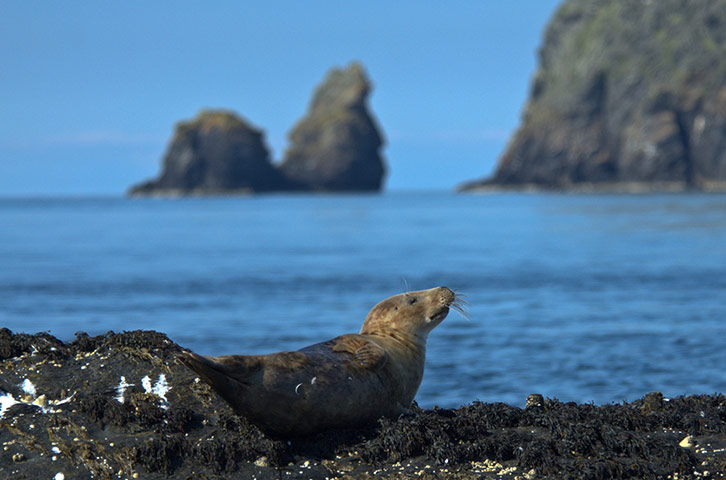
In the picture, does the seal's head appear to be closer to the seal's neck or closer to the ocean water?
the seal's neck

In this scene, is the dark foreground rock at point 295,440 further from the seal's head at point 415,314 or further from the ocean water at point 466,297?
the ocean water at point 466,297


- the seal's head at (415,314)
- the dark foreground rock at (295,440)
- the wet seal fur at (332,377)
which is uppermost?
the seal's head at (415,314)

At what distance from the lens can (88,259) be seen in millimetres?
48250

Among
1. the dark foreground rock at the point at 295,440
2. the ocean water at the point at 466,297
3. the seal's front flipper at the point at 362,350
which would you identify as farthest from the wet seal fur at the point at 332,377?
the ocean water at the point at 466,297

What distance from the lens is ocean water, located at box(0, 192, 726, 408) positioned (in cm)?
1694

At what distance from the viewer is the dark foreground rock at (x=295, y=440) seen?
314 inches

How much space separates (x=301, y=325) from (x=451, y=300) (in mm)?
13922

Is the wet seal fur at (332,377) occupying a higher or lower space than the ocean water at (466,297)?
higher

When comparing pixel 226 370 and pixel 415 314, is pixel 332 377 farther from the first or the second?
pixel 415 314

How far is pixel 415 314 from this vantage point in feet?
31.3

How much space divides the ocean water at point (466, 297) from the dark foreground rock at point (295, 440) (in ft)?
18.5

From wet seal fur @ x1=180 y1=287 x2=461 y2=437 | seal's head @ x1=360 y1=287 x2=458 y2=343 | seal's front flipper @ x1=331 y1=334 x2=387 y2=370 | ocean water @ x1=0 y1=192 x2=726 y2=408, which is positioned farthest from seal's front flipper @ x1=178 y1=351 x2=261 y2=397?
ocean water @ x1=0 y1=192 x2=726 y2=408

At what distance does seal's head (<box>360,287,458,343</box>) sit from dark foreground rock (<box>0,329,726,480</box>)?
2.87 ft

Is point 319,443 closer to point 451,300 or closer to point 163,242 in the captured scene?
point 451,300
